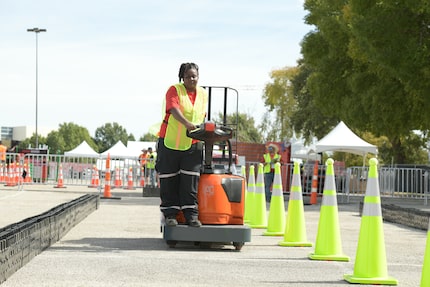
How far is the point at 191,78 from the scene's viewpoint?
11.4 m

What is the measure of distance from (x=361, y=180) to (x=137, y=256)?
2718 centimetres

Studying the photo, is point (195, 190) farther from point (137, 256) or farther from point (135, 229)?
point (135, 229)

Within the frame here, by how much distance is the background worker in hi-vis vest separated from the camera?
36.8 ft

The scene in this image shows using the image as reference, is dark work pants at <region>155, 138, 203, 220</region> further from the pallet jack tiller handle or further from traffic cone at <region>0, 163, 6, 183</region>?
traffic cone at <region>0, 163, 6, 183</region>

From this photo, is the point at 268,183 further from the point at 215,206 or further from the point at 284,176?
the point at 215,206

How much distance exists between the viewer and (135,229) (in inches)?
570

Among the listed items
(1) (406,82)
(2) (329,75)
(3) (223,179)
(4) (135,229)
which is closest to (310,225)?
(4) (135,229)

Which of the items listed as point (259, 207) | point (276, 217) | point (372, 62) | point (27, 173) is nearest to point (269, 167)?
point (372, 62)

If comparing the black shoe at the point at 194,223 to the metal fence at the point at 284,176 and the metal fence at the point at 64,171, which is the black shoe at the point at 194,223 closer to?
the metal fence at the point at 284,176

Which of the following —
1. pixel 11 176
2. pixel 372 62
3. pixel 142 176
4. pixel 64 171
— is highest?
pixel 372 62

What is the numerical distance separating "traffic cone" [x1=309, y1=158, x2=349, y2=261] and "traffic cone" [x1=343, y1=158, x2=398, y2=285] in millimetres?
1531

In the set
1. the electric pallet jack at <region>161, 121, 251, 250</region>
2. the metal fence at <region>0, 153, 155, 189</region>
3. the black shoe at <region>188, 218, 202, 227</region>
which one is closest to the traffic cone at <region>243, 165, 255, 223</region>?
the electric pallet jack at <region>161, 121, 251, 250</region>

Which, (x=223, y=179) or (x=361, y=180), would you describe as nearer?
(x=223, y=179)

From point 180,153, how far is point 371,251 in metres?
3.56
